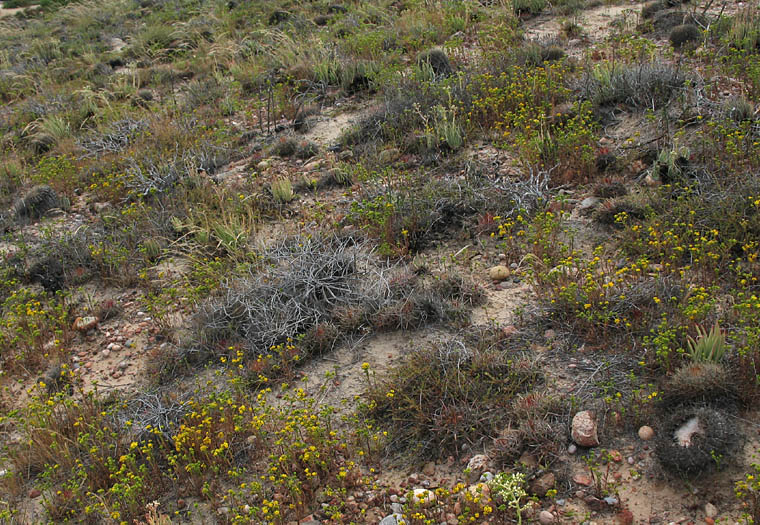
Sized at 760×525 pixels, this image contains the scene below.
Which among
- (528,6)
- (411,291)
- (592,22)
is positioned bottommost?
(411,291)

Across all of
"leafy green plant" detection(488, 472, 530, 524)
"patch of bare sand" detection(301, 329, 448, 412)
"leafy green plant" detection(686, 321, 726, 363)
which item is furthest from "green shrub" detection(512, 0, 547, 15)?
"leafy green plant" detection(488, 472, 530, 524)

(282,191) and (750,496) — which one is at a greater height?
(282,191)

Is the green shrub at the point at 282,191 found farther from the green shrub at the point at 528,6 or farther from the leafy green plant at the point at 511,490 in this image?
the green shrub at the point at 528,6

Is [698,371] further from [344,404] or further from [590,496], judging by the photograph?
[344,404]

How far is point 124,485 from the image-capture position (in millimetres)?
3578

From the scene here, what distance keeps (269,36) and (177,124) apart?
360cm

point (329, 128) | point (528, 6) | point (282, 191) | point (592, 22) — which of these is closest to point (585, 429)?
point (282, 191)

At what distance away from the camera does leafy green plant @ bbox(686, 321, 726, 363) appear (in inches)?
137

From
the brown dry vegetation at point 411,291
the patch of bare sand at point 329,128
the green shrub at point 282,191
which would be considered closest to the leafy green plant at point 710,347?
the brown dry vegetation at point 411,291

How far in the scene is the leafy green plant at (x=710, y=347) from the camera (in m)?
3.47

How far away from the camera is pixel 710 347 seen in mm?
3484

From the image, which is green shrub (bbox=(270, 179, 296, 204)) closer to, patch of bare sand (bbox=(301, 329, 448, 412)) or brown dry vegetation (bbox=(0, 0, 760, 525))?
brown dry vegetation (bbox=(0, 0, 760, 525))

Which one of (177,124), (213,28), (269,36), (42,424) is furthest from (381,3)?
(42,424)

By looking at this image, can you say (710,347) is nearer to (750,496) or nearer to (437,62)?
(750,496)
